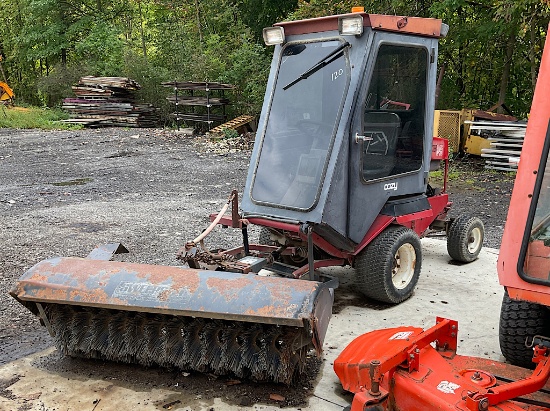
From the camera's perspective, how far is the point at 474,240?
5.45 m

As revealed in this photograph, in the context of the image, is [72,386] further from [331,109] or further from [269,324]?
[331,109]

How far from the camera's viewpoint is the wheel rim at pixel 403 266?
4.35 metres

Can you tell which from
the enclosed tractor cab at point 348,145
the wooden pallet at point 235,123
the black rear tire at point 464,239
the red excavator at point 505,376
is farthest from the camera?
the wooden pallet at point 235,123

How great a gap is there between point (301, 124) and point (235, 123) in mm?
10652

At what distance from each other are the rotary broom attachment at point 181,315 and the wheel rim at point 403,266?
4.30ft

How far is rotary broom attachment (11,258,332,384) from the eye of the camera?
300cm

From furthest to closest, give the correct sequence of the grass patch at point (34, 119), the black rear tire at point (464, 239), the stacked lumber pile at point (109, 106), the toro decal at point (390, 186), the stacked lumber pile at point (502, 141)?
the stacked lumber pile at point (109, 106), the grass patch at point (34, 119), the stacked lumber pile at point (502, 141), the black rear tire at point (464, 239), the toro decal at point (390, 186)

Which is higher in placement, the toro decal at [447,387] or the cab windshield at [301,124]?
the cab windshield at [301,124]

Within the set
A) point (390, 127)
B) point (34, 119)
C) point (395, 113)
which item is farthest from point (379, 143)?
point (34, 119)

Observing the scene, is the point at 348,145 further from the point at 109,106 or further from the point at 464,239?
the point at 109,106

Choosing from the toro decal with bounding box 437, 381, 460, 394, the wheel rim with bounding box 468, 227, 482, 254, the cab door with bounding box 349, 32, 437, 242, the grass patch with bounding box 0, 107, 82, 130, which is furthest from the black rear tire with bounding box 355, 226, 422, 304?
the grass patch with bounding box 0, 107, 82, 130

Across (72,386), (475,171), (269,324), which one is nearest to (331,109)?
(269,324)

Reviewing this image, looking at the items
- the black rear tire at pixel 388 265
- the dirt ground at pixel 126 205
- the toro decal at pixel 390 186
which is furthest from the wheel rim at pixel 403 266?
the toro decal at pixel 390 186

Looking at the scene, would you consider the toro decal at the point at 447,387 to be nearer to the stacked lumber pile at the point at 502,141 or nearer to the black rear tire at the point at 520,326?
the black rear tire at the point at 520,326
